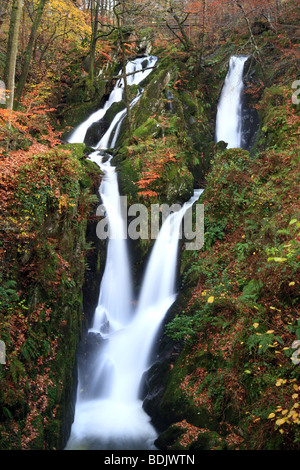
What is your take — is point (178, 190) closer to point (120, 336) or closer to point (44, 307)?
point (120, 336)

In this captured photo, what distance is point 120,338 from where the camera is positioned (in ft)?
27.8

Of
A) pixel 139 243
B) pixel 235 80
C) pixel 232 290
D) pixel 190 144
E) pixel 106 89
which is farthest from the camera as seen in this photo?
pixel 106 89

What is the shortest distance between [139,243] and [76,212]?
10.2 ft

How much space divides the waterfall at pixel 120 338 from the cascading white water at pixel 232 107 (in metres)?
4.58

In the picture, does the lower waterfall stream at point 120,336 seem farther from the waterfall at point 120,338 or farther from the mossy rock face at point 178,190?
the mossy rock face at point 178,190

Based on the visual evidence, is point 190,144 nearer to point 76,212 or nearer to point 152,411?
point 76,212

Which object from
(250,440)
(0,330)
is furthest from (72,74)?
(250,440)

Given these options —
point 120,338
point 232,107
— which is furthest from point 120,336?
point 232,107

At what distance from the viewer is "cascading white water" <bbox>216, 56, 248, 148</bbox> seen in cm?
1426

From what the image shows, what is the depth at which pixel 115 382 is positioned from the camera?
7695 millimetres

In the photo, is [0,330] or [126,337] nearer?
[0,330]

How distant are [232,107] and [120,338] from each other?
11.8 m

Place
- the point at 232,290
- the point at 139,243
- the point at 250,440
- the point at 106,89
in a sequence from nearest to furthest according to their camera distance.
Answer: the point at 250,440
the point at 232,290
the point at 139,243
the point at 106,89

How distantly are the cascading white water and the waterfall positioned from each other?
15.0 ft
